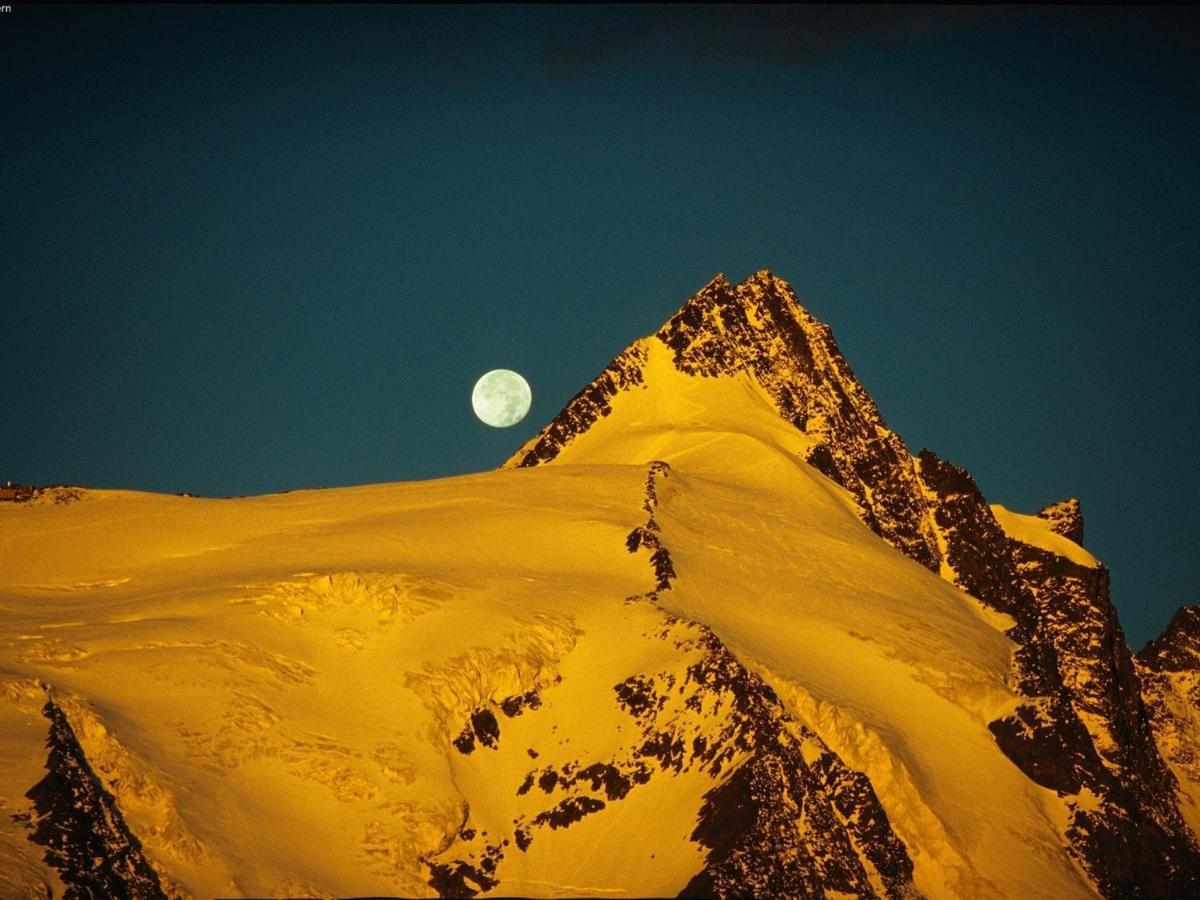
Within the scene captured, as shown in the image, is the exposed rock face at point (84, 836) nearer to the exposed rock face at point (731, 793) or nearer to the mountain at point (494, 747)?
the mountain at point (494, 747)

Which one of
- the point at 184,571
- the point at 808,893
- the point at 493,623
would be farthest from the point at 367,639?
the point at 808,893

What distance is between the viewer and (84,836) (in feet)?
490

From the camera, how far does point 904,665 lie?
651 feet

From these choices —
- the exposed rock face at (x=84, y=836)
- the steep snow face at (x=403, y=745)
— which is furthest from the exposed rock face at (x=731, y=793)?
the exposed rock face at (x=84, y=836)

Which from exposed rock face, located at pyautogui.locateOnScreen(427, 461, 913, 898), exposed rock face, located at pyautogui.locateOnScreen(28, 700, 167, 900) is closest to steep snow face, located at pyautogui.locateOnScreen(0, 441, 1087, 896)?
exposed rock face, located at pyautogui.locateOnScreen(427, 461, 913, 898)

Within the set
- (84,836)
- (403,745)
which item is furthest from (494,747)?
(84,836)

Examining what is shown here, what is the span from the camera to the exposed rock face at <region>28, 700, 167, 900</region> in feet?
480

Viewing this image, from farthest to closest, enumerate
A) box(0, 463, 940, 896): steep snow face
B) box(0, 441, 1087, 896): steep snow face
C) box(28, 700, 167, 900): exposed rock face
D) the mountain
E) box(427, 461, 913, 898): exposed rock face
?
box(427, 461, 913, 898): exposed rock face
box(0, 441, 1087, 896): steep snow face
the mountain
box(0, 463, 940, 896): steep snow face
box(28, 700, 167, 900): exposed rock face

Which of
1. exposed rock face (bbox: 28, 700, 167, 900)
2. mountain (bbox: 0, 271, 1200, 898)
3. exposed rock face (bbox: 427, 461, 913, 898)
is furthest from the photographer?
exposed rock face (bbox: 427, 461, 913, 898)

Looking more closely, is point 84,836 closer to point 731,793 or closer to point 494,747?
point 494,747

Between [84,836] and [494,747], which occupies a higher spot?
[494,747]

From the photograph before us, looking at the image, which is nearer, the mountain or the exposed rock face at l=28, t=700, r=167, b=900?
the exposed rock face at l=28, t=700, r=167, b=900

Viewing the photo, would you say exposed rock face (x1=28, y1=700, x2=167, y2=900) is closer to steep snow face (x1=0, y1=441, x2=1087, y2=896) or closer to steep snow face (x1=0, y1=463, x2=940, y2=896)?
steep snow face (x1=0, y1=463, x2=940, y2=896)

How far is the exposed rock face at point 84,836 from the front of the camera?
5763 inches
